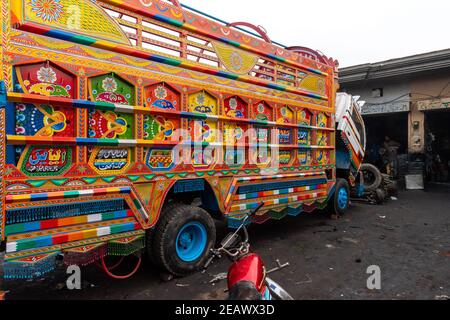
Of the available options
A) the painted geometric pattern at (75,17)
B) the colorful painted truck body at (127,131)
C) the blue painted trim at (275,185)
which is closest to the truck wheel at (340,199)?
the blue painted trim at (275,185)

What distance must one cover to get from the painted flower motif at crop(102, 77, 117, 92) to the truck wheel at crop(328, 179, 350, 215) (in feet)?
16.5

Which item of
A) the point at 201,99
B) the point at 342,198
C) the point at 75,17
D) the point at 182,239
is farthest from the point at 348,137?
the point at 75,17

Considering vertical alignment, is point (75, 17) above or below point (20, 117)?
above

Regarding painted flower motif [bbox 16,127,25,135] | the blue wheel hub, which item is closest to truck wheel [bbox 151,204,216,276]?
painted flower motif [bbox 16,127,25,135]

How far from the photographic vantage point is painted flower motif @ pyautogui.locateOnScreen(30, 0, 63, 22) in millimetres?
2500

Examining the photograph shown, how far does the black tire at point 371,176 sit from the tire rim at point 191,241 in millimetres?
6548

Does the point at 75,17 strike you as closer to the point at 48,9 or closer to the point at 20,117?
the point at 48,9

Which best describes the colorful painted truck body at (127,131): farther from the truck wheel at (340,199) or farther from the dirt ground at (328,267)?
the truck wheel at (340,199)

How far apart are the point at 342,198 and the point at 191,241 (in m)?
4.26

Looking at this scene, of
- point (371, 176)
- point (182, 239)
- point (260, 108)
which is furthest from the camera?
point (371, 176)

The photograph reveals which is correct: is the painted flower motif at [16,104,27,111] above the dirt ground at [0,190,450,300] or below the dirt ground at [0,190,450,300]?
above

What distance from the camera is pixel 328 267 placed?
3.74m

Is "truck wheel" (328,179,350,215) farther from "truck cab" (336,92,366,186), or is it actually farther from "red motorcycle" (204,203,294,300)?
"red motorcycle" (204,203,294,300)
